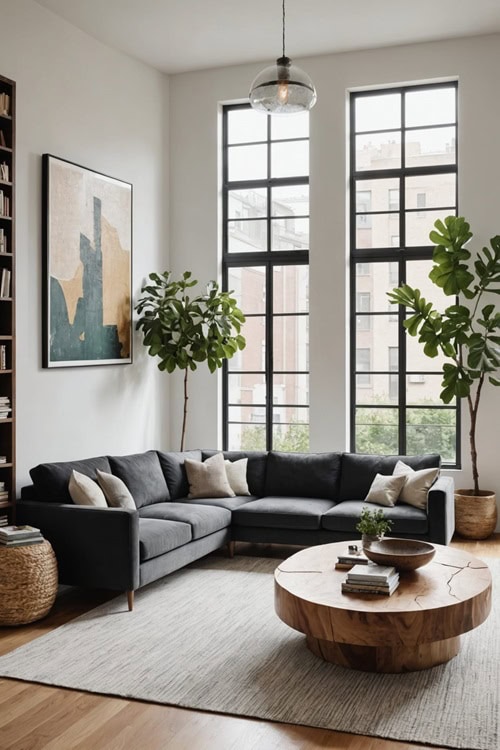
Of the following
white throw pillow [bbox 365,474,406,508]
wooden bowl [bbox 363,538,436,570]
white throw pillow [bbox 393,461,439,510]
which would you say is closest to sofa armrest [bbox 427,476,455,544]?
white throw pillow [bbox 393,461,439,510]

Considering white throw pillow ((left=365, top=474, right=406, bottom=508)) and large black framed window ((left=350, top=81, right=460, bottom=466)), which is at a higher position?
large black framed window ((left=350, top=81, right=460, bottom=466))

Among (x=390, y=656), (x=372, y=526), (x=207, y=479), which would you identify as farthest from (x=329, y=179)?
(x=390, y=656)

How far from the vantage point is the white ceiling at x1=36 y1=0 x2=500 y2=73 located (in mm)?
6504

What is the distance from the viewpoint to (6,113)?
217 inches

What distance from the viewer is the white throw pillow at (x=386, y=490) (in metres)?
6.26

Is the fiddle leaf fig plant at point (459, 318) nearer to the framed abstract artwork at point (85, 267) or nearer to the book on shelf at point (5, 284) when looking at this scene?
the framed abstract artwork at point (85, 267)

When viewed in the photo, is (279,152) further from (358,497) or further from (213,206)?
(358,497)

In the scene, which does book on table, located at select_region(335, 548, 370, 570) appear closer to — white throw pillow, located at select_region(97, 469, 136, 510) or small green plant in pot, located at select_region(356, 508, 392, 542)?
small green plant in pot, located at select_region(356, 508, 392, 542)

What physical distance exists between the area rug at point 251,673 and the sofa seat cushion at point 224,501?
1.23 meters

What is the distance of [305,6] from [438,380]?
3.43m

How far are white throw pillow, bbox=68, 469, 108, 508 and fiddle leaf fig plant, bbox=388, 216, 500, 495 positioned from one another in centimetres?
307

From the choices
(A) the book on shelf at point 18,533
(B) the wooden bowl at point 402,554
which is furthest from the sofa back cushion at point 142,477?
(B) the wooden bowl at point 402,554

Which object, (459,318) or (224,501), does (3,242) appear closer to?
(224,501)

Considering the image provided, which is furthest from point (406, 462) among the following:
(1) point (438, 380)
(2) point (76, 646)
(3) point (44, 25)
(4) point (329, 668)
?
(3) point (44, 25)
